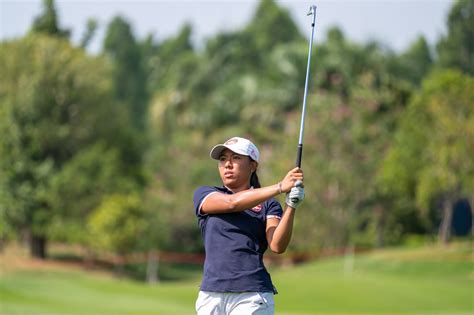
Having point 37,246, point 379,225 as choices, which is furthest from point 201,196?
point 379,225

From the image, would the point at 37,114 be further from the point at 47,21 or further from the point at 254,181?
the point at 254,181

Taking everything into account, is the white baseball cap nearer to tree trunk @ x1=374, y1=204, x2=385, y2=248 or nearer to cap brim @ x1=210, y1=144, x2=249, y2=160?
cap brim @ x1=210, y1=144, x2=249, y2=160

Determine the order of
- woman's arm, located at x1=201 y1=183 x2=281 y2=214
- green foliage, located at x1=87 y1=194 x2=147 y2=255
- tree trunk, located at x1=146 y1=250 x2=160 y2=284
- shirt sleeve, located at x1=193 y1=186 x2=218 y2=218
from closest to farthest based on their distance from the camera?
woman's arm, located at x1=201 y1=183 x2=281 y2=214 < shirt sleeve, located at x1=193 y1=186 x2=218 y2=218 < green foliage, located at x1=87 y1=194 x2=147 y2=255 < tree trunk, located at x1=146 y1=250 x2=160 y2=284

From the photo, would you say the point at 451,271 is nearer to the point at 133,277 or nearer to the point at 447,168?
the point at 447,168

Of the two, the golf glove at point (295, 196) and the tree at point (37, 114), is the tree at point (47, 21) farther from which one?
the golf glove at point (295, 196)

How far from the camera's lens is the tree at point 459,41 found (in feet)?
199

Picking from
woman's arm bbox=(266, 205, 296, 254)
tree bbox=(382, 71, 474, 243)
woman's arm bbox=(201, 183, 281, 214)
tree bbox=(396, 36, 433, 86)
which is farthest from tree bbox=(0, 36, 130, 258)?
woman's arm bbox=(266, 205, 296, 254)

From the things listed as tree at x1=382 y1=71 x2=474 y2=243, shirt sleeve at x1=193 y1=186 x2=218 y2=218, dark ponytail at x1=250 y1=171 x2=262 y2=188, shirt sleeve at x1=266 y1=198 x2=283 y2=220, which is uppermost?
tree at x1=382 y1=71 x2=474 y2=243

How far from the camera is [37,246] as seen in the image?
167 feet

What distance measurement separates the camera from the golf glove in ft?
20.4

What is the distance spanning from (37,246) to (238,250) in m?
45.6

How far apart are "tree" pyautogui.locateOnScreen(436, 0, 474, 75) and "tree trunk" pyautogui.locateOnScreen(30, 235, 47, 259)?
2796 cm

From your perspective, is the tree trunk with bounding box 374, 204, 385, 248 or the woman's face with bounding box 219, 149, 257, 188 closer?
the woman's face with bounding box 219, 149, 257, 188

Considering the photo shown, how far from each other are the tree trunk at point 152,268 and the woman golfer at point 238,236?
40651 mm
